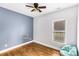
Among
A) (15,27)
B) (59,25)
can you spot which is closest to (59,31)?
(59,25)

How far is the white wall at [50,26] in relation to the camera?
1.18 metres

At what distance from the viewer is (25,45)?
1332 mm

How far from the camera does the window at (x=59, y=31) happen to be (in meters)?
1.16

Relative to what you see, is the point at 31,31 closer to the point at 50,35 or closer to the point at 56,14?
the point at 50,35

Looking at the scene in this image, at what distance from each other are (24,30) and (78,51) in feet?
2.90

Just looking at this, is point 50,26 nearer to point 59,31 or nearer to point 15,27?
point 59,31

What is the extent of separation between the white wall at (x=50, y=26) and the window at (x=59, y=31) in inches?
2.4

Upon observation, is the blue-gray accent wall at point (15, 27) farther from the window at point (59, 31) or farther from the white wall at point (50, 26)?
the window at point (59, 31)

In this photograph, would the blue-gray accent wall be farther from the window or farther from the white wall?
the window

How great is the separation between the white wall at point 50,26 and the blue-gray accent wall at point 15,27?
0.11 metres

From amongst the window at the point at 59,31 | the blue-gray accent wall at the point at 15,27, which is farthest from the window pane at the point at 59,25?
the blue-gray accent wall at the point at 15,27

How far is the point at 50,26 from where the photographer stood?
4.03 ft

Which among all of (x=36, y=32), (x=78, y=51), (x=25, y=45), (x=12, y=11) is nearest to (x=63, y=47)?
(x=78, y=51)

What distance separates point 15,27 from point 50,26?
22.2 inches
